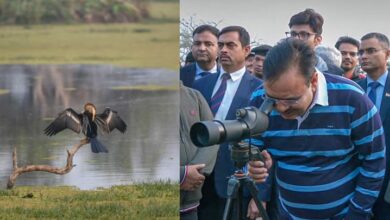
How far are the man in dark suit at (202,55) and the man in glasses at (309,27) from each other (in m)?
0.37

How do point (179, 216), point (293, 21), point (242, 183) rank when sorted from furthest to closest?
point (179, 216), point (293, 21), point (242, 183)

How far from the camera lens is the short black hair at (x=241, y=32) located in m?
2.96

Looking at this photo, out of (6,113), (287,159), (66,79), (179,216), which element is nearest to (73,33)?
(66,79)

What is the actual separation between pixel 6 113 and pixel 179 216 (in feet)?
3.31

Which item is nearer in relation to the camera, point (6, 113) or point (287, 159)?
point (287, 159)

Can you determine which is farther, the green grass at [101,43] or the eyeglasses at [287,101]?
the green grass at [101,43]

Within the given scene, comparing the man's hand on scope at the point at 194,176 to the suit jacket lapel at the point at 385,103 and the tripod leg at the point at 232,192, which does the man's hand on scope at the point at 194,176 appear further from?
the tripod leg at the point at 232,192

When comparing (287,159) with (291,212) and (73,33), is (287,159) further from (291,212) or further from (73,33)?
(73,33)

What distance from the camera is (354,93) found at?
197cm

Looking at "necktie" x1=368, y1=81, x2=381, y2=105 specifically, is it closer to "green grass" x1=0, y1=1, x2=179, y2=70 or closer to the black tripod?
"green grass" x1=0, y1=1, x2=179, y2=70

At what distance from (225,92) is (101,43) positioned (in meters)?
0.68

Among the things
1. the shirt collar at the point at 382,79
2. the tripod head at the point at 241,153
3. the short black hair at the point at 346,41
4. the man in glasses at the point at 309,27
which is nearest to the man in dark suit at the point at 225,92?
the man in glasses at the point at 309,27

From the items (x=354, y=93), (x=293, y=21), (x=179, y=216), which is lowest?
(x=179, y=216)

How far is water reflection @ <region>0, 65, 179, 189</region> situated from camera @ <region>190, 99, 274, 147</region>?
4.43 ft
